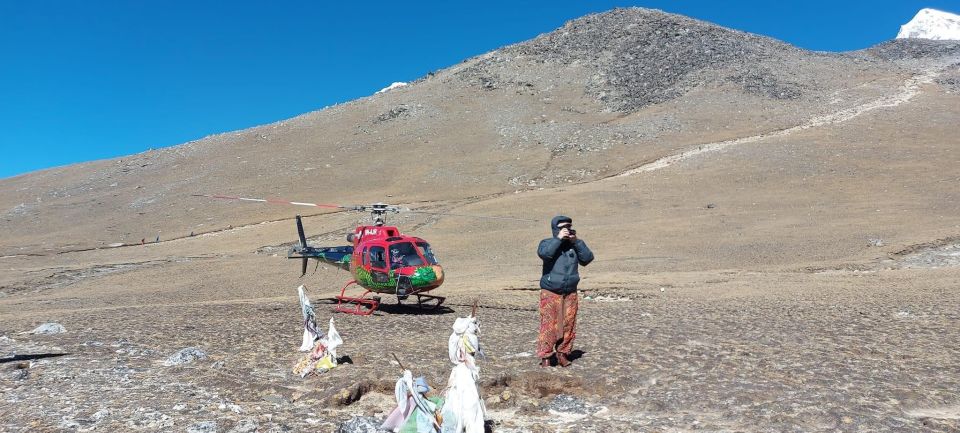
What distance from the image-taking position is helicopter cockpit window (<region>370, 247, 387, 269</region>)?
14.7 metres

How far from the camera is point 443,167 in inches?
2084

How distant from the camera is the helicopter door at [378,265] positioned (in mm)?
14577

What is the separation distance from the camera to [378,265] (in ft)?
48.3

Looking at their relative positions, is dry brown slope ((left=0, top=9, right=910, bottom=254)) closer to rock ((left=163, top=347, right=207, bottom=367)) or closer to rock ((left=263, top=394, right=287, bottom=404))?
rock ((left=163, top=347, right=207, bottom=367))

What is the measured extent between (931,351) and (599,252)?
17953mm

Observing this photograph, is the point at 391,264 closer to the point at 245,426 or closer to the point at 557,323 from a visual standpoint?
the point at 557,323

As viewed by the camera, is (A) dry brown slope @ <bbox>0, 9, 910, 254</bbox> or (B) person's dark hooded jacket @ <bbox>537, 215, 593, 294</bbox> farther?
(A) dry brown slope @ <bbox>0, 9, 910, 254</bbox>

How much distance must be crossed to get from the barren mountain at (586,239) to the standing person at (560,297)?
58 centimetres

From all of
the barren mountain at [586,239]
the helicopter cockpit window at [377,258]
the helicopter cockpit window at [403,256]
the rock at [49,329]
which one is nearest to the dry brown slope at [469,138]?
the barren mountain at [586,239]

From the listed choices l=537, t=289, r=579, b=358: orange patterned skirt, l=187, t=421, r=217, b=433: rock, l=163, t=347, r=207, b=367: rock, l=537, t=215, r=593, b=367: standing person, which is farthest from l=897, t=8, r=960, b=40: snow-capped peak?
l=187, t=421, r=217, b=433: rock

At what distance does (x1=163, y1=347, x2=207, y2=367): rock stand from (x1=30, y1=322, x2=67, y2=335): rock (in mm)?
3753

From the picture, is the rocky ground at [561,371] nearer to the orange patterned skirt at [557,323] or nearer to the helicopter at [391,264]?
the orange patterned skirt at [557,323]

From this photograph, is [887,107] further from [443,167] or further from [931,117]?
[443,167]

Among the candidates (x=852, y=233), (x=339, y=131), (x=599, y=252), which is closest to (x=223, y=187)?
(x=339, y=131)
